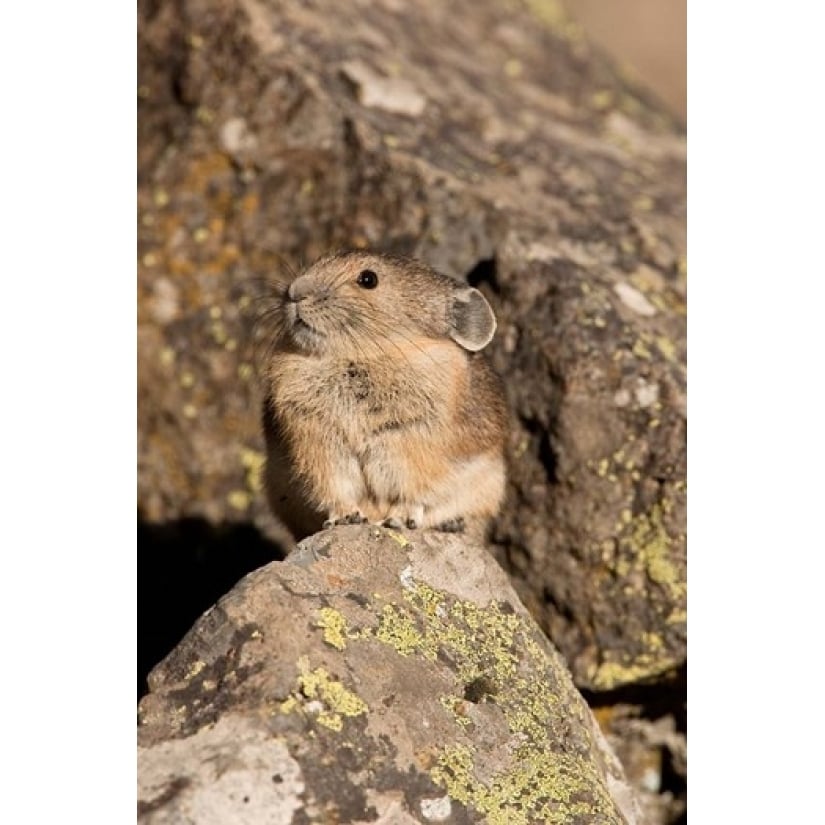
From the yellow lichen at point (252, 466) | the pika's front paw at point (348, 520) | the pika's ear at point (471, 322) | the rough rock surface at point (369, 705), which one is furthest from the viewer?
the yellow lichen at point (252, 466)

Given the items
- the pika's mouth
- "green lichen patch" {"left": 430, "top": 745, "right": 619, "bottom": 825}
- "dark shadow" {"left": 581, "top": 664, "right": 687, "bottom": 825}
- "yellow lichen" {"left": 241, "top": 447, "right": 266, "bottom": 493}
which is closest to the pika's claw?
the pika's mouth

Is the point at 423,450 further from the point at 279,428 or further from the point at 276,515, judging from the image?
the point at 276,515

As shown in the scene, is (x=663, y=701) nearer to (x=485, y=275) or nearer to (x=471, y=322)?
(x=471, y=322)

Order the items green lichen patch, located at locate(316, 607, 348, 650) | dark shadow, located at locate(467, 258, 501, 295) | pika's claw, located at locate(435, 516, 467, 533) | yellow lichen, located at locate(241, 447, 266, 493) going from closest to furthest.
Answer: green lichen patch, located at locate(316, 607, 348, 650) → pika's claw, located at locate(435, 516, 467, 533) → dark shadow, located at locate(467, 258, 501, 295) → yellow lichen, located at locate(241, 447, 266, 493)

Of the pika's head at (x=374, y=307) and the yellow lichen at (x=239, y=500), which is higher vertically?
the pika's head at (x=374, y=307)

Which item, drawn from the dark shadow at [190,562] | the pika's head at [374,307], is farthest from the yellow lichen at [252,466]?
the pika's head at [374,307]

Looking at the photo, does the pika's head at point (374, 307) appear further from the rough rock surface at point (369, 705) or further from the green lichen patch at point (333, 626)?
the green lichen patch at point (333, 626)

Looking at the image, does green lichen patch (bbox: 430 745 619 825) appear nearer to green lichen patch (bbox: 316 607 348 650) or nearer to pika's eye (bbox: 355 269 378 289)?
green lichen patch (bbox: 316 607 348 650)
